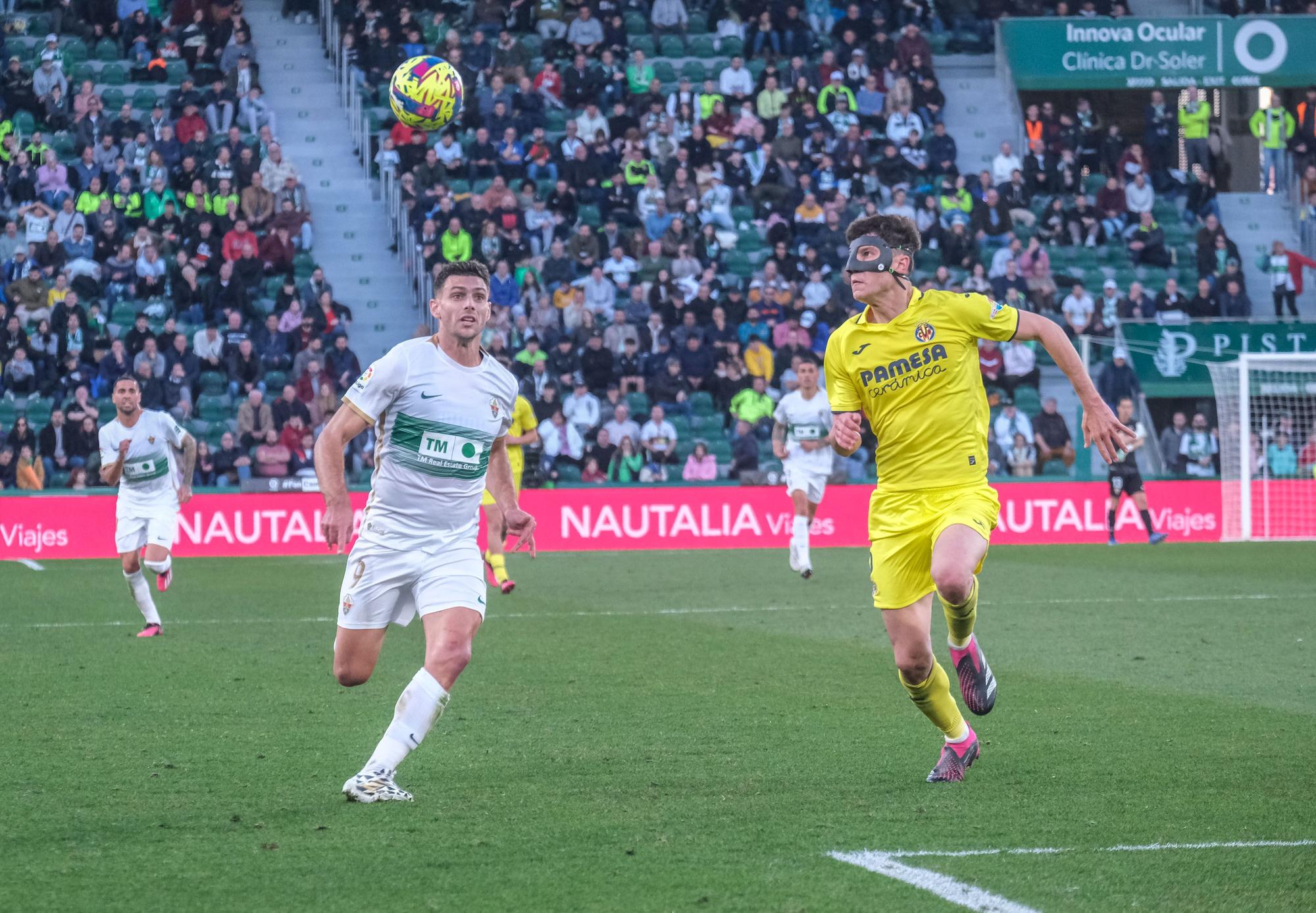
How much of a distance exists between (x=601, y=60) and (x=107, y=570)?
13011 millimetres

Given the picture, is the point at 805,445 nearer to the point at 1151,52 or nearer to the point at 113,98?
the point at 1151,52

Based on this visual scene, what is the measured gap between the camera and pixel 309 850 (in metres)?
5.49

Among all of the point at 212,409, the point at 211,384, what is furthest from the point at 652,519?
the point at 211,384

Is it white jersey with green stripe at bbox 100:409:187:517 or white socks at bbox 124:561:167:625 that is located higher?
white jersey with green stripe at bbox 100:409:187:517

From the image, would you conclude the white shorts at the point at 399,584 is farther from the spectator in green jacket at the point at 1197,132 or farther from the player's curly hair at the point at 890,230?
the spectator in green jacket at the point at 1197,132

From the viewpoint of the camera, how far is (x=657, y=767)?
709 cm

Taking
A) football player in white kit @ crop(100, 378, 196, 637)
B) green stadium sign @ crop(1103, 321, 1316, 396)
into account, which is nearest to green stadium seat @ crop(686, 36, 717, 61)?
green stadium sign @ crop(1103, 321, 1316, 396)

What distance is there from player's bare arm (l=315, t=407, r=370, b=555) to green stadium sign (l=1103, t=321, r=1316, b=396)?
65.2 feet

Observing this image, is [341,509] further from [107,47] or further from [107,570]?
[107,47]

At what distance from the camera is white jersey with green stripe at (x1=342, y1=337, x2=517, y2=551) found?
6.61 meters

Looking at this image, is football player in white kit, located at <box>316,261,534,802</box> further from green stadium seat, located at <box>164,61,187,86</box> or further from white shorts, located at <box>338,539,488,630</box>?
green stadium seat, located at <box>164,61,187,86</box>

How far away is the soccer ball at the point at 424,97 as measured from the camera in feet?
61.8

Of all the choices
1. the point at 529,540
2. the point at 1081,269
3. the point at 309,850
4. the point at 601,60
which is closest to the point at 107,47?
the point at 601,60

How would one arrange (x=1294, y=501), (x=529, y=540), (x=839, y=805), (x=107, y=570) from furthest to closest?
(x=1294, y=501), (x=107, y=570), (x=529, y=540), (x=839, y=805)
